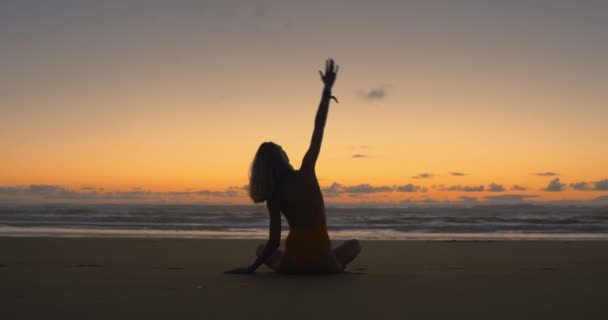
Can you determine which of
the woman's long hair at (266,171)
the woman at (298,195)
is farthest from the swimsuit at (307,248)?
the woman's long hair at (266,171)

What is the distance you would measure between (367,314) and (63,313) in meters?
1.95

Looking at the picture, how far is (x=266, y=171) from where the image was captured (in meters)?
A: 5.05

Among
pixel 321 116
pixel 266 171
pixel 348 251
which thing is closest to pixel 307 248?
pixel 348 251

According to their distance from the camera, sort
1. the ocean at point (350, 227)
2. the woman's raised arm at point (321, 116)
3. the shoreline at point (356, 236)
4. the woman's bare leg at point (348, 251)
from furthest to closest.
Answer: the ocean at point (350, 227) → the shoreline at point (356, 236) → the woman's bare leg at point (348, 251) → the woman's raised arm at point (321, 116)

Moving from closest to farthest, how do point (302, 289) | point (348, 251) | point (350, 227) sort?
point (302, 289) → point (348, 251) → point (350, 227)

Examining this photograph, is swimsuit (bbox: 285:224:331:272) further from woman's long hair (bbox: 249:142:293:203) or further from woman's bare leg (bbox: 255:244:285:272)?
woman's long hair (bbox: 249:142:293:203)

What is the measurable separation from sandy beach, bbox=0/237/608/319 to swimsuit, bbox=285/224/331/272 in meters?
0.17

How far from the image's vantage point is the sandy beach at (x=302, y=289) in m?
3.76

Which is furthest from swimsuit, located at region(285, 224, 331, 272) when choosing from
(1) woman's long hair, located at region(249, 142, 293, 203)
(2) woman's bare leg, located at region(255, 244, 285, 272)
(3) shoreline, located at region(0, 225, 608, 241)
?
(3) shoreline, located at region(0, 225, 608, 241)

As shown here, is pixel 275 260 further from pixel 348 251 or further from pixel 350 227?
pixel 350 227

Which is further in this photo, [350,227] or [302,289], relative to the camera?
[350,227]

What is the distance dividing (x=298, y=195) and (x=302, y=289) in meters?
0.89

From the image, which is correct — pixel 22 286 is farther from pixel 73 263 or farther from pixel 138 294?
pixel 73 263

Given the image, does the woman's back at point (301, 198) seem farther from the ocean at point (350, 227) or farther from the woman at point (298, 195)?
the ocean at point (350, 227)
